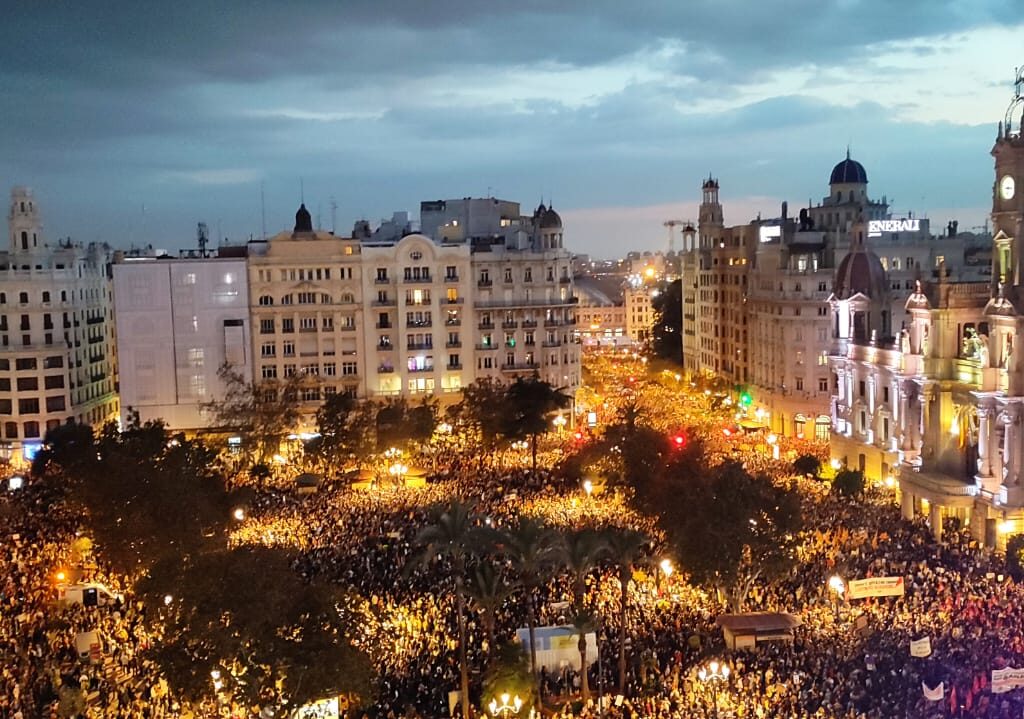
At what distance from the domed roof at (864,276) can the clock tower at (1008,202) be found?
513 inches

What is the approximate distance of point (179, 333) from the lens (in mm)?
81875

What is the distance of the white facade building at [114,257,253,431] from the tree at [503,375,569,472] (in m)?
25.3

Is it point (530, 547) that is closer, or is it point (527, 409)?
point (530, 547)

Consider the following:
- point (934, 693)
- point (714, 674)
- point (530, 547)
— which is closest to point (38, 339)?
point (530, 547)

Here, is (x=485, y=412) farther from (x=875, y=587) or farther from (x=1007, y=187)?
(x=875, y=587)

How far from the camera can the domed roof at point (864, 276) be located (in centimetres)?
6625

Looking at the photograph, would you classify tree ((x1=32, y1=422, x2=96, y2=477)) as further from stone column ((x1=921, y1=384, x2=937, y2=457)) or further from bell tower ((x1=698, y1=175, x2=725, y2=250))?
bell tower ((x1=698, y1=175, x2=725, y2=250))

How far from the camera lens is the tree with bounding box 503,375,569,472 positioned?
6688 centimetres

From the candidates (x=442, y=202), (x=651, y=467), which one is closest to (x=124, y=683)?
(x=651, y=467)

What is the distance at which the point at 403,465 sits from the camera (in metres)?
64.1

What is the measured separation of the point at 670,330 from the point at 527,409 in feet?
204

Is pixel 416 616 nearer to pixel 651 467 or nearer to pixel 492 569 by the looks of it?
pixel 492 569

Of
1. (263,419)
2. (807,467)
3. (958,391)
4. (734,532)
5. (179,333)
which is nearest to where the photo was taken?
(734,532)

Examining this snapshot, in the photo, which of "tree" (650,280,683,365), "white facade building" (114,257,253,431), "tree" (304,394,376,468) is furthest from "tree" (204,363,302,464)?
"tree" (650,280,683,365)
